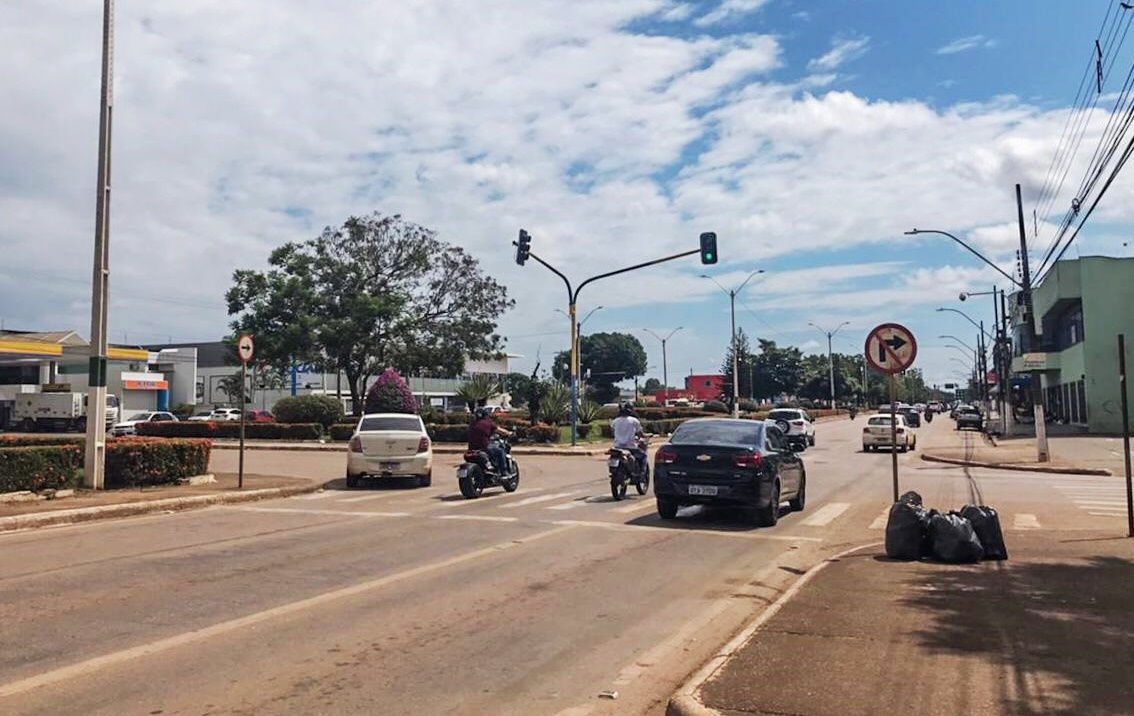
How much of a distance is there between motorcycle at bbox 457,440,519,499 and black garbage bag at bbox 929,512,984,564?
928 cm

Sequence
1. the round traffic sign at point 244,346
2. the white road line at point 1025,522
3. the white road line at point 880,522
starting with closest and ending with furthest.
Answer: the white road line at point 1025,522, the white road line at point 880,522, the round traffic sign at point 244,346

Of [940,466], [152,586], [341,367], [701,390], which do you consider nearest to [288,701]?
[152,586]

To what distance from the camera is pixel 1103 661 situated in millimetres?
5762

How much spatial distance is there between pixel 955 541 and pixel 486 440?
32.5 ft

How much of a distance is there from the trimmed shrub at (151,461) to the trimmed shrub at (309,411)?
24288 mm

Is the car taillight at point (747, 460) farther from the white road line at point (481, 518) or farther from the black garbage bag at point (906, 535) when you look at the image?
the white road line at point (481, 518)

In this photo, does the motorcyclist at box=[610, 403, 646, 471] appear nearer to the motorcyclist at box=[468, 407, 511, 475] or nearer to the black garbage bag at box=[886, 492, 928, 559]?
the motorcyclist at box=[468, 407, 511, 475]

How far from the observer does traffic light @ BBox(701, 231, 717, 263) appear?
1183 inches

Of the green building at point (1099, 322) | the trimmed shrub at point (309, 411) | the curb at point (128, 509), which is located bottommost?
the curb at point (128, 509)

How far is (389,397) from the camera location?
40.6 m

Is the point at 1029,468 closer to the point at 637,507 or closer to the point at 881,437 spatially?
the point at 881,437

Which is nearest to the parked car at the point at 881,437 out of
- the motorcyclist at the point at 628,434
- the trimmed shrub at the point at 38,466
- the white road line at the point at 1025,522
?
the motorcyclist at the point at 628,434

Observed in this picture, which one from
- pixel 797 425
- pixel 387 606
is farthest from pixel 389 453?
pixel 797 425

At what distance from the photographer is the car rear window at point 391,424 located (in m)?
20.3
